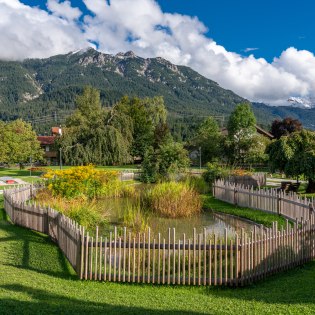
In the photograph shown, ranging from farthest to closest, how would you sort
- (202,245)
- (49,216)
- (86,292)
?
1. (49,216)
2. (202,245)
3. (86,292)

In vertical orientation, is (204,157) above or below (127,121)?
below

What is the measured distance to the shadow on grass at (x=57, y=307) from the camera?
551cm

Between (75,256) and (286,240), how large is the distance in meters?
4.73

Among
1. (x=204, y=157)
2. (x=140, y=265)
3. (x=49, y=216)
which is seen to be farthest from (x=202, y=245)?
(x=204, y=157)

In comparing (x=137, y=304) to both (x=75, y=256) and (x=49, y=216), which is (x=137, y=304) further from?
(x=49, y=216)

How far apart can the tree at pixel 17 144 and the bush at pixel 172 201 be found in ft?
95.3

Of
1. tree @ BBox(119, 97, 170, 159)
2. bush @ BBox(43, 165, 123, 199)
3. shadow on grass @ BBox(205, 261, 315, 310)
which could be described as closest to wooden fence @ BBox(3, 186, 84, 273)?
bush @ BBox(43, 165, 123, 199)

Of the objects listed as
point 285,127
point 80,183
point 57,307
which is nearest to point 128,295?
point 57,307

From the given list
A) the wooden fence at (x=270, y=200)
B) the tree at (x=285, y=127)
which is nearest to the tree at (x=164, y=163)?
the wooden fence at (x=270, y=200)

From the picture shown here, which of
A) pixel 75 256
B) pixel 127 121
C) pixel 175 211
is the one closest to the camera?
pixel 75 256

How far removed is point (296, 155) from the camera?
68.9 ft

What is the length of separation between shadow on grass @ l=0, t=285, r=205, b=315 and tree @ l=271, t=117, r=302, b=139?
62419 mm

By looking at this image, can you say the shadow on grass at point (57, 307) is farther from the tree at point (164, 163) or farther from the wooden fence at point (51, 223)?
the tree at point (164, 163)

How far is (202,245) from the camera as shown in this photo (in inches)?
304
